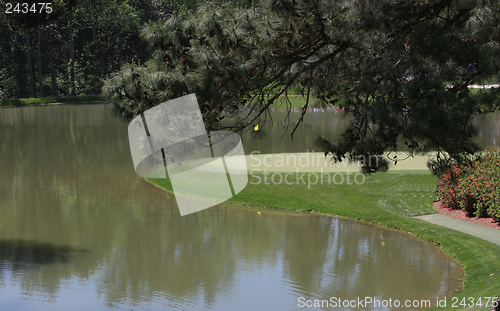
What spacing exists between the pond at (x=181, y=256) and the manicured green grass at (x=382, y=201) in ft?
1.06

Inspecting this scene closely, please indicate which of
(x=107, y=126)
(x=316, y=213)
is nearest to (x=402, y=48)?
(x=316, y=213)

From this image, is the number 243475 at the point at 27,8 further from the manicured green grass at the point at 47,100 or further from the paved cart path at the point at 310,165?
the paved cart path at the point at 310,165

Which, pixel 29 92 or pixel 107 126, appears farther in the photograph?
pixel 29 92

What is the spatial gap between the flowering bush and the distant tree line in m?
39.1

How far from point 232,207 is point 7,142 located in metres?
15.2

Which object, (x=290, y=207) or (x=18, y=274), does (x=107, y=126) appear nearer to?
(x=290, y=207)

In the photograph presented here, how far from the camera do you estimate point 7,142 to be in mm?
24547

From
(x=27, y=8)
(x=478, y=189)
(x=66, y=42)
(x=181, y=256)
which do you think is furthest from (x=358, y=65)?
(x=66, y=42)

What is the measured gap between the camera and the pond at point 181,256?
819cm

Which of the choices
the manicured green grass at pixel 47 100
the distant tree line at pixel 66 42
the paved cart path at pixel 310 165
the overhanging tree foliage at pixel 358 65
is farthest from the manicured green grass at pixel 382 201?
the distant tree line at pixel 66 42

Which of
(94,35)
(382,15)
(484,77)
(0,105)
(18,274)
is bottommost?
(18,274)

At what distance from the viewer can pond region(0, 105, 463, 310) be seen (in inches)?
322

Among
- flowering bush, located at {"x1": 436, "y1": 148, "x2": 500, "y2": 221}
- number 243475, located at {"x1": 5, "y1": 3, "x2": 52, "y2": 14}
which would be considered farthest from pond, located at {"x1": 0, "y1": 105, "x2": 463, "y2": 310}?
number 243475, located at {"x1": 5, "y1": 3, "x2": 52, "y2": 14}

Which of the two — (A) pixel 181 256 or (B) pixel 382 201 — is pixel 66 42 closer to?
(B) pixel 382 201
